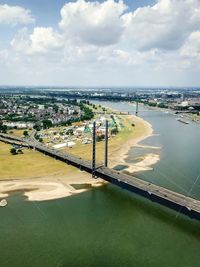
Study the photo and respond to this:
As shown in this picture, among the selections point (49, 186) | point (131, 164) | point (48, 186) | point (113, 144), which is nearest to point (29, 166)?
point (48, 186)

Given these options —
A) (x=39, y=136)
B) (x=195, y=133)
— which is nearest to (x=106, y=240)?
(x=39, y=136)

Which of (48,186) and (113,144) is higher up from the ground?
(48,186)

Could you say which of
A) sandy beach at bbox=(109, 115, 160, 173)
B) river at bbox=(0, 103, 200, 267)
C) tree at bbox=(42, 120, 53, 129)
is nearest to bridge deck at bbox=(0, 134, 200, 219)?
river at bbox=(0, 103, 200, 267)

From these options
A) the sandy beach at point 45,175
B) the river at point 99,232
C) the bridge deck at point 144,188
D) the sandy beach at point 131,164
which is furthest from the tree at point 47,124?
the river at point 99,232

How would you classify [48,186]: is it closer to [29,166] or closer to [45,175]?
[45,175]

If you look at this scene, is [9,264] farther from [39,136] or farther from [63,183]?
[39,136]

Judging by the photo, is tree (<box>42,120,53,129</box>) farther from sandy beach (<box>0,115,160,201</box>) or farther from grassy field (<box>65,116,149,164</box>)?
sandy beach (<box>0,115,160,201</box>)
